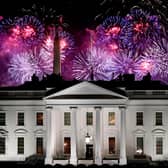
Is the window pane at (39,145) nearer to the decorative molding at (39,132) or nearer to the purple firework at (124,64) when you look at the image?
the decorative molding at (39,132)

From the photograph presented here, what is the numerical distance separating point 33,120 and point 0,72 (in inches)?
1450

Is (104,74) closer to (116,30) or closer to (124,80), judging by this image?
(116,30)

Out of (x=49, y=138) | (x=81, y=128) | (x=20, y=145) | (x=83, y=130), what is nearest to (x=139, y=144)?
(x=83, y=130)

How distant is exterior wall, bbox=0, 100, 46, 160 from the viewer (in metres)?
75.5

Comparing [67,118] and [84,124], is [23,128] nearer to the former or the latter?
[67,118]

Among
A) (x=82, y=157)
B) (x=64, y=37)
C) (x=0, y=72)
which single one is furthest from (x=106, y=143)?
(x=0, y=72)

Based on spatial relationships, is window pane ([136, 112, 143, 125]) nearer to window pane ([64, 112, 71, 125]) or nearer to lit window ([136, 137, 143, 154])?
lit window ([136, 137, 143, 154])

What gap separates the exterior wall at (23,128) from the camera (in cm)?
7550

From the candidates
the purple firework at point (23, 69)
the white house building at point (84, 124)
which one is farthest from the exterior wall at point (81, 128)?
the purple firework at point (23, 69)

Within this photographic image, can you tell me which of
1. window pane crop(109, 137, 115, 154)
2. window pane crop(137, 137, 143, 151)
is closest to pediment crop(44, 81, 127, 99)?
window pane crop(109, 137, 115, 154)

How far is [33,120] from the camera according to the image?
7581cm

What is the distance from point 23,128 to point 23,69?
2263cm

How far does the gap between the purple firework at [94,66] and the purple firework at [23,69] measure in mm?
6403

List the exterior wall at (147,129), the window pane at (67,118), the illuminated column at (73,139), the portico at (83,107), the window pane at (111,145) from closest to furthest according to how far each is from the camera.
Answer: the illuminated column at (73,139), the portico at (83,107), the exterior wall at (147,129), the window pane at (111,145), the window pane at (67,118)
